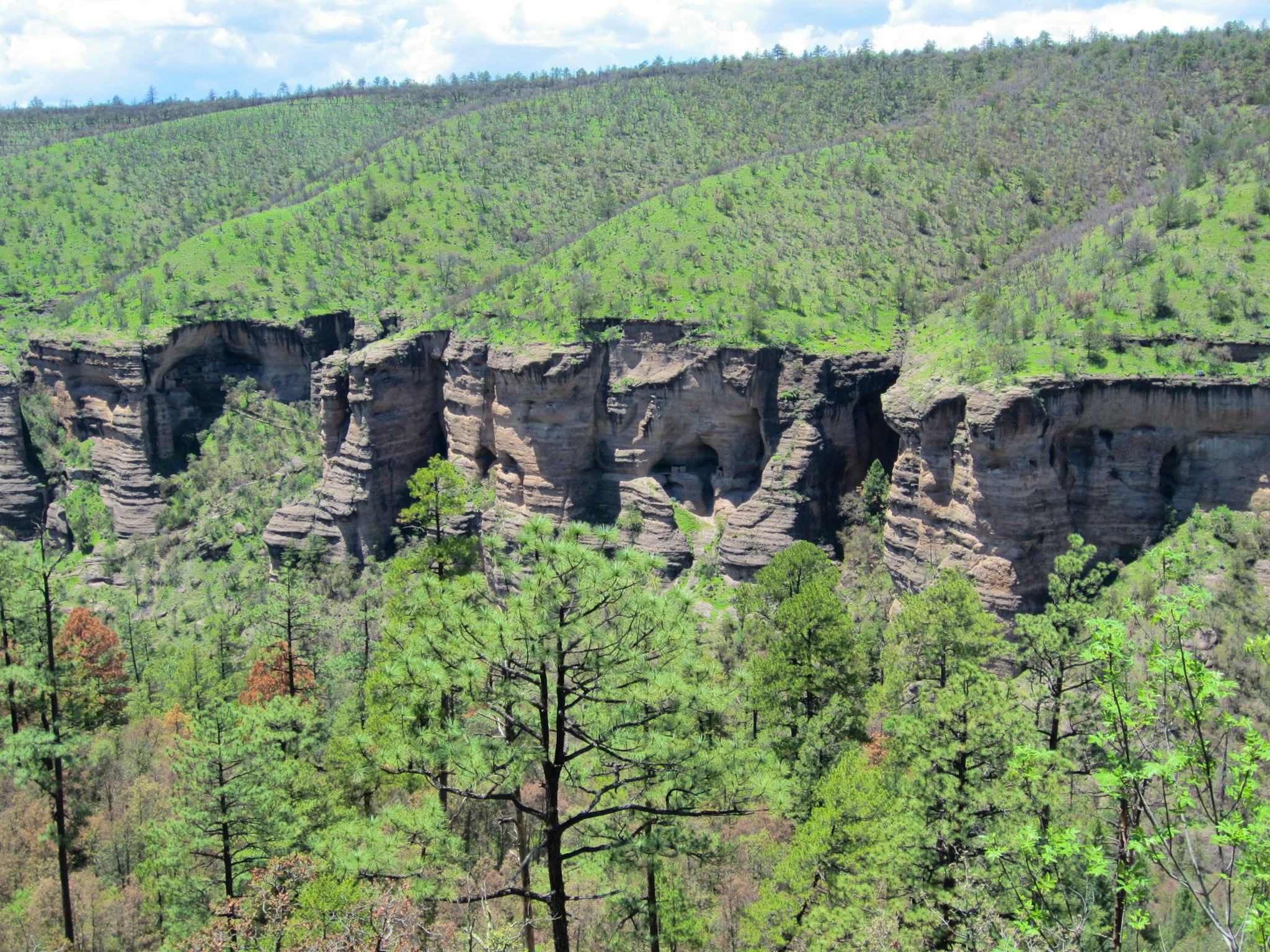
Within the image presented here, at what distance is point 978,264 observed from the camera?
175 feet

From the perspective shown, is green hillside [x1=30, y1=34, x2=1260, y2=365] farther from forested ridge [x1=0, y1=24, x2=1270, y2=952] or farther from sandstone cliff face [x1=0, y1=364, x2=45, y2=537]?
sandstone cliff face [x1=0, y1=364, x2=45, y2=537]

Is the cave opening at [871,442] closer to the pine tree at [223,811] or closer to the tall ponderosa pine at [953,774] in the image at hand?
the tall ponderosa pine at [953,774]

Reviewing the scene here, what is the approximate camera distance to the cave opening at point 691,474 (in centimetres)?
4841

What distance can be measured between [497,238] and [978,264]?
113ft

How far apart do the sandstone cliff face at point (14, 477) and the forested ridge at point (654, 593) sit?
0.98 meters

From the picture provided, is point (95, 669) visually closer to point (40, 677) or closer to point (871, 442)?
point (40, 677)

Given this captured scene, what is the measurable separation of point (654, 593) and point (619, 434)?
33.7 metres

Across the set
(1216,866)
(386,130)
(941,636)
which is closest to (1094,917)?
(941,636)

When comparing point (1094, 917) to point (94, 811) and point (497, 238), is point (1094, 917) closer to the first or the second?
point (94, 811)

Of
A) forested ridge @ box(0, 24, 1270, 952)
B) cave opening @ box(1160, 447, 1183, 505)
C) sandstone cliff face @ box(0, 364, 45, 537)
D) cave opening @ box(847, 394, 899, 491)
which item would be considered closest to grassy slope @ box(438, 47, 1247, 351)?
forested ridge @ box(0, 24, 1270, 952)

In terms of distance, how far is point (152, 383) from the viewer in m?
60.9

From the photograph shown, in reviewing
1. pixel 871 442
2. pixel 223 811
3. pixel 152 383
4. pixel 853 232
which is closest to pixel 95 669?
pixel 152 383

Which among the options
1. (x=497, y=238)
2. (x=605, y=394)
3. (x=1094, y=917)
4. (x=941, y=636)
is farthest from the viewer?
(x=497, y=238)

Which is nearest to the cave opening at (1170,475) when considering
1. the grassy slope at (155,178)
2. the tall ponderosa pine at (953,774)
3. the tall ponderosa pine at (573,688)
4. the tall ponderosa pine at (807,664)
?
the tall ponderosa pine at (807,664)
